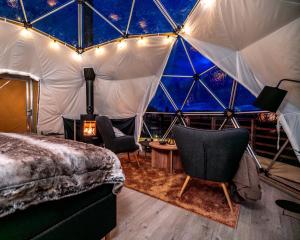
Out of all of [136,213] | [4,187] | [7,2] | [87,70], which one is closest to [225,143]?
[136,213]

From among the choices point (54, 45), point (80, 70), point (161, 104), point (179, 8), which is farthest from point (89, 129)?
point (179, 8)

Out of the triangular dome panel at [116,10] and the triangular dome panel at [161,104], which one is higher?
the triangular dome panel at [116,10]

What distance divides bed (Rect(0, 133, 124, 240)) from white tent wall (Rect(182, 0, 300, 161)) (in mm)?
2227

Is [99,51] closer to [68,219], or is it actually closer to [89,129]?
[89,129]

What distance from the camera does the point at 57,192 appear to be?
3.19ft

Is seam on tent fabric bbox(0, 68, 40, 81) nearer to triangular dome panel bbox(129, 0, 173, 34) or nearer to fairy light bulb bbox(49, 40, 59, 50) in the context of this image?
fairy light bulb bbox(49, 40, 59, 50)

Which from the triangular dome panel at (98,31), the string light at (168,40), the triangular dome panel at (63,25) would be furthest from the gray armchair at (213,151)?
the triangular dome panel at (63,25)

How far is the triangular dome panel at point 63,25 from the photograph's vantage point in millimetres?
4086

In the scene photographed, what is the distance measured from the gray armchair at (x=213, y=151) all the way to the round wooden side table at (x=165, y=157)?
3.06ft

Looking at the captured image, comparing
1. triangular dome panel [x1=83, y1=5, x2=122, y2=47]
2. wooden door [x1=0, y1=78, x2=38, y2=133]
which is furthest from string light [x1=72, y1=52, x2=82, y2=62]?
wooden door [x1=0, y1=78, x2=38, y2=133]

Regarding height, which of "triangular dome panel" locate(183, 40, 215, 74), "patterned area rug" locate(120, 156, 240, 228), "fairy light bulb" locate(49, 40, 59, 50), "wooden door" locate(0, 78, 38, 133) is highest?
"fairy light bulb" locate(49, 40, 59, 50)

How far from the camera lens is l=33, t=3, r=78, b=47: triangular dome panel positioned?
4086mm

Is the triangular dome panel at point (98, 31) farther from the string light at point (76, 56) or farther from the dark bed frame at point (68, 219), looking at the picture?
the dark bed frame at point (68, 219)

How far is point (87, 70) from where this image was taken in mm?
4883
